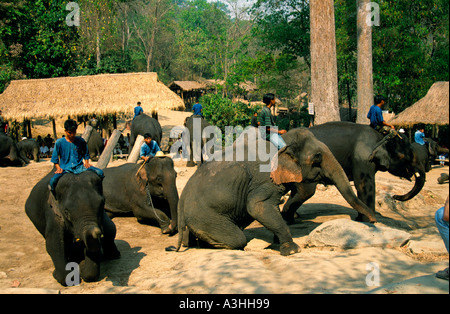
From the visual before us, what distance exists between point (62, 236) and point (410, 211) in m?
8.50

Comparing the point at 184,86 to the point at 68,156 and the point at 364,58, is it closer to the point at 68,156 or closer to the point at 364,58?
the point at 364,58

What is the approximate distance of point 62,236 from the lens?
6.43 meters

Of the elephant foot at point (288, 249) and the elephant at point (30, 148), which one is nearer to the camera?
the elephant foot at point (288, 249)

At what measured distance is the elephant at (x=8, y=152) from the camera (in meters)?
15.2

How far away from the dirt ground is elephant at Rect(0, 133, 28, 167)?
14.8ft

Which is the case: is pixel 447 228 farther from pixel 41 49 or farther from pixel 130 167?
pixel 41 49

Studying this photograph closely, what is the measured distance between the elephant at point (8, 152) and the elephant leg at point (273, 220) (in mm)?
11016

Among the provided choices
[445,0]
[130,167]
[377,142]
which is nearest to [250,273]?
[377,142]

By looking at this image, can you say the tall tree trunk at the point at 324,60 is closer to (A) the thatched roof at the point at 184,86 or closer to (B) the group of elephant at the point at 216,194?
(B) the group of elephant at the point at 216,194

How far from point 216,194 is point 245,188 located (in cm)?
51

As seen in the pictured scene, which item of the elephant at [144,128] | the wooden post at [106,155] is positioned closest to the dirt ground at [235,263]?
the wooden post at [106,155]

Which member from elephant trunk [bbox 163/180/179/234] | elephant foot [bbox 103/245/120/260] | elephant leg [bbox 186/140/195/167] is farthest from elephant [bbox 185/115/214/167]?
elephant foot [bbox 103/245/120/260]

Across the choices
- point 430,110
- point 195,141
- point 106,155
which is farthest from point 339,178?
point 430,110

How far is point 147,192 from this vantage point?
32.7 ft
